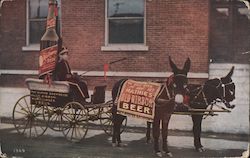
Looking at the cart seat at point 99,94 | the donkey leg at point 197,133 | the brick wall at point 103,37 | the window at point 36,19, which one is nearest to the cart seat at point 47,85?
the brick wall at point 103,37

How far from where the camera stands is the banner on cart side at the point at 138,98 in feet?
11.4

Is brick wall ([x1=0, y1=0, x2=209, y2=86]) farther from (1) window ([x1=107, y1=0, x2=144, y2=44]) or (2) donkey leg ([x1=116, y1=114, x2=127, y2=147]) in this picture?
(2) donkey leg ([x1=116, y1=114, x2=127, y2=147])

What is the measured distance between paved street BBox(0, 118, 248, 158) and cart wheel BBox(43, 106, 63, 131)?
0.06 meters

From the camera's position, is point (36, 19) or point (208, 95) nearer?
point (208, 95)

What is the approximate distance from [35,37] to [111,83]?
0.91 meters

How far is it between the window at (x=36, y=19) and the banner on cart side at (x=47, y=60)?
0.51ft

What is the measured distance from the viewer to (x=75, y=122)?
379cm

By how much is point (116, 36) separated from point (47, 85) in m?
0.84

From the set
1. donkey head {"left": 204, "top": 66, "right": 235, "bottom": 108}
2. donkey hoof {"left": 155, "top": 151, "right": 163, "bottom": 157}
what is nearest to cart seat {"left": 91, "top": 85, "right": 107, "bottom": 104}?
donkey hoof {"left": 155, "top": 151, "right": 163, "bottom": 157}

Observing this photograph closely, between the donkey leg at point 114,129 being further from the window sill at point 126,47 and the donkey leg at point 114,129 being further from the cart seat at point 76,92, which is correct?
the window sill at point 126,47

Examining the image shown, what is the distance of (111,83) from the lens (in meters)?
3.70

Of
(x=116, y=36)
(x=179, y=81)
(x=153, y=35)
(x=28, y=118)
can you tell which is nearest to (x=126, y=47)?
(x=116, y=36)

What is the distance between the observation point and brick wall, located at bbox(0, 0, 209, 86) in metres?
3.51

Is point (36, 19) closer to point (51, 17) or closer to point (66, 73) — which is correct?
point (51, 17)
